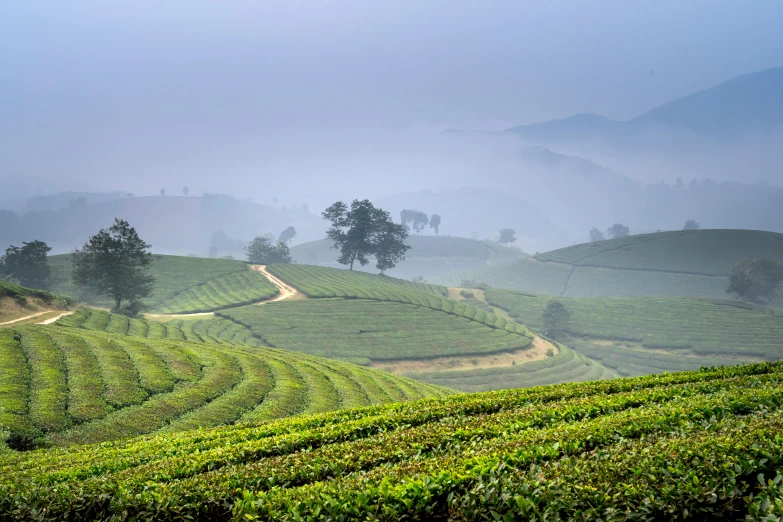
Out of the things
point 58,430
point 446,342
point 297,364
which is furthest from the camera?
point 446,342

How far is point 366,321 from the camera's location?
7594 cm

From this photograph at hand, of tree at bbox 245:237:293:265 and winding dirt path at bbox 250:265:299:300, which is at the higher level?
tree at bbox 245:237:293:265

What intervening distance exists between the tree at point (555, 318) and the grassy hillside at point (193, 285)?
58128mm

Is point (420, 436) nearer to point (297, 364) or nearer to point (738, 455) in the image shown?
point (738, 455)

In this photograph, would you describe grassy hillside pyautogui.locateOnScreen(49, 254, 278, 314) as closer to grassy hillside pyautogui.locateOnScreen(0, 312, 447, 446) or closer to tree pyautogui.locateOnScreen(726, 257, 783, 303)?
grassy hillside pyautogui.locateOnScreen(0, 312, 447, 446)

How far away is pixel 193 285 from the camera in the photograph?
9200 centimetres

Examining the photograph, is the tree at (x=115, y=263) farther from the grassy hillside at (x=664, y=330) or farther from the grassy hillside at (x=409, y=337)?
the grassy hillside at (x=664, y=330)

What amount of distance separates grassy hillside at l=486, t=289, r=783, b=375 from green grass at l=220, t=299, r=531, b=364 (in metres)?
22.4

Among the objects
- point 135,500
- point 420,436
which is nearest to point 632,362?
point 420,436

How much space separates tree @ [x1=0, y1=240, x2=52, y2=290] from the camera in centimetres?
7906

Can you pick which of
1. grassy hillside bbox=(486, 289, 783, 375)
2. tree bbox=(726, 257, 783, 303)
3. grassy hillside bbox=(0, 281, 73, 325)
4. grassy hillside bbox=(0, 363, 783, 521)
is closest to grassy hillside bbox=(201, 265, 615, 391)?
grassy hillside bbox=(486, 289, 783, 375)

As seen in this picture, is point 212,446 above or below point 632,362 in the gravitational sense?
above

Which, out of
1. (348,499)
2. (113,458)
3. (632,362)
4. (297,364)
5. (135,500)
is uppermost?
(348,499)

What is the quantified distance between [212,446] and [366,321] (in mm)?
63337
